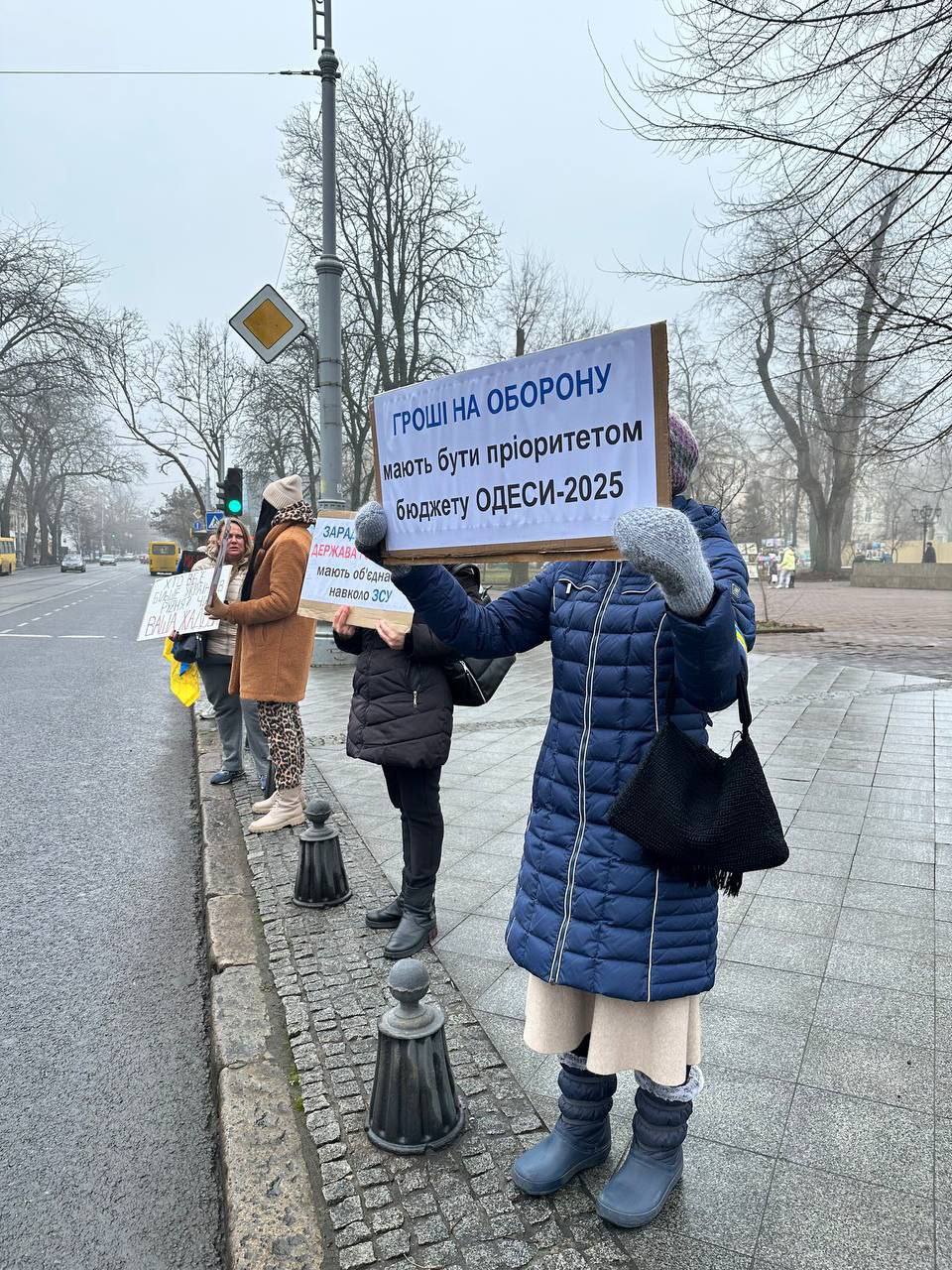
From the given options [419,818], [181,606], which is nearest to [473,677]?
[419,818]

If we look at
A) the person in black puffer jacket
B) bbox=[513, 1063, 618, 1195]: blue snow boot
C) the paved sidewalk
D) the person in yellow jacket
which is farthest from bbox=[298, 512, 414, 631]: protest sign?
the person in yellow jacket

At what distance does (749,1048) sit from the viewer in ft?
9.84

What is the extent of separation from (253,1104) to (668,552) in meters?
2.22

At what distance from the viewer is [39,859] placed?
513 cm

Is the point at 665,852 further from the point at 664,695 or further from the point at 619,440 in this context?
the point at 619,440

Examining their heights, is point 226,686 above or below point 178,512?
below

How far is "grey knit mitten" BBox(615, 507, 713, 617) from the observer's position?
→ 162 cm

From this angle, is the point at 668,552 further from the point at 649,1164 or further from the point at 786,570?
the point at 786,570

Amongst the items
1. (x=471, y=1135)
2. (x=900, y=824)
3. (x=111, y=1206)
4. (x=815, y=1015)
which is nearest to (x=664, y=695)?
(x=471, y=1135)

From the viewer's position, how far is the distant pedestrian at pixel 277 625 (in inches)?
194

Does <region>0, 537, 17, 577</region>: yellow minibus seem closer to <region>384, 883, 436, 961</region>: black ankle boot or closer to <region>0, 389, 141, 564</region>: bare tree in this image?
<region>0, 389, 141, 564</region>: bare tree

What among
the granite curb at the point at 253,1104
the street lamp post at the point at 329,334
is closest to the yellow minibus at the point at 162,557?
the street lamp post at the point at 329,334

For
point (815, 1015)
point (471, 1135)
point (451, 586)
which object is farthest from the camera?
point (815, 1015)

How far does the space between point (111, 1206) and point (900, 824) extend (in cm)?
489
